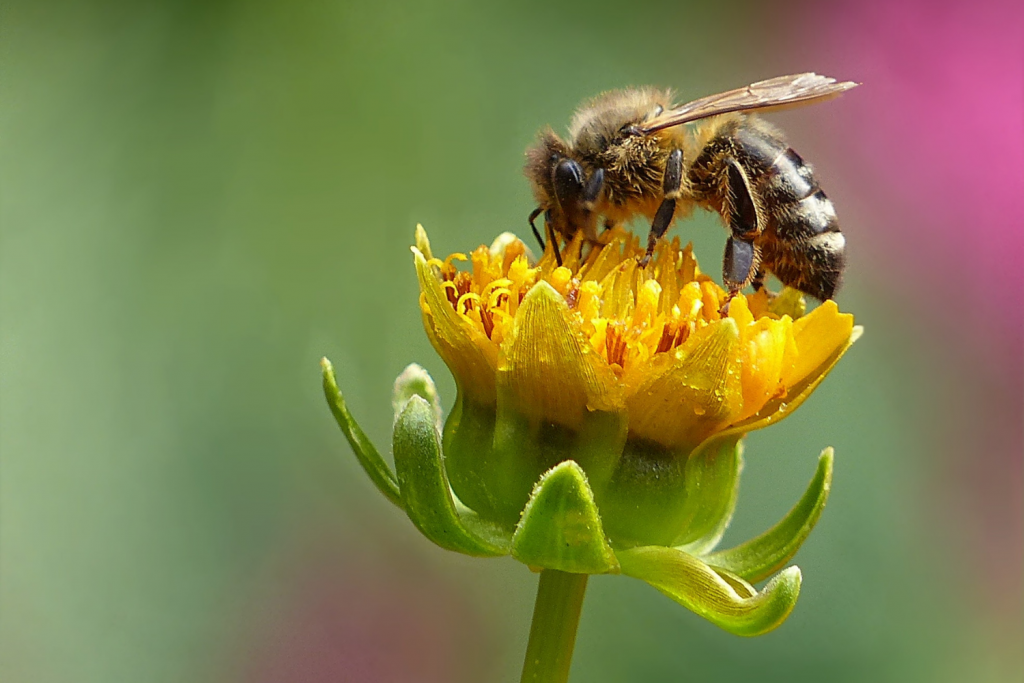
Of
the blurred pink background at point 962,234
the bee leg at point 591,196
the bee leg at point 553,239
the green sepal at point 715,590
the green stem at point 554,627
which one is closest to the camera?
the green sepal at point 715,590

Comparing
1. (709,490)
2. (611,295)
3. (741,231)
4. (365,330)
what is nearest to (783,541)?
(709,490)

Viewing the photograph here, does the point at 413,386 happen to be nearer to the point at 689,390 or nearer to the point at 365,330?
the point at 689,390

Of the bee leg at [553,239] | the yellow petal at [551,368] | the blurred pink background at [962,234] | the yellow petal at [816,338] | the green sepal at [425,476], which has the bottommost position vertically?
the green sepal at [425,476]

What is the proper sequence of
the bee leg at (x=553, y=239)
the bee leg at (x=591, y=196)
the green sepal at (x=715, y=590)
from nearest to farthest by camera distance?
the green sepal at (x=715, y=590), the bee leg at (x=553, y=239), the bee leg at (x=591, y=196)

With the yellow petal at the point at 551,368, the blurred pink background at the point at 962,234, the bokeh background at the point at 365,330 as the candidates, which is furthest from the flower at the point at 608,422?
the blurred pink background at the point at 962,234

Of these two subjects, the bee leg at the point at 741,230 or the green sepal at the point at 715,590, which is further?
the bee leg at the point at 741,230

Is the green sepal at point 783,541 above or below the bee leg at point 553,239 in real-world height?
Result: below

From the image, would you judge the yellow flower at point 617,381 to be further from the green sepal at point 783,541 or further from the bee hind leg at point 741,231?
the bee hind leg at point 741,231
